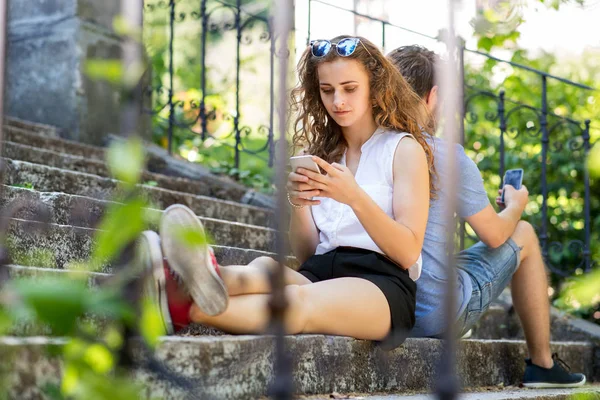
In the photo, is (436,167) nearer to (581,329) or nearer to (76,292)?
(581,329)

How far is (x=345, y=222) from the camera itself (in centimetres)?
259

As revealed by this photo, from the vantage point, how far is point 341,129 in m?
2.83

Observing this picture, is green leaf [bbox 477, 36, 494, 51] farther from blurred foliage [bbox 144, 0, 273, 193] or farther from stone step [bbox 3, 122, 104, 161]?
stone step [bbox 3, 122, 104, 161]

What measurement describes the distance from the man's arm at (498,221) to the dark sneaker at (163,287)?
4.38 feet

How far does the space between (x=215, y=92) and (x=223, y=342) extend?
738 centimetres

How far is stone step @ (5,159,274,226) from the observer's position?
10.8 ft

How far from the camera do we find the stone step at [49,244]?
234cm

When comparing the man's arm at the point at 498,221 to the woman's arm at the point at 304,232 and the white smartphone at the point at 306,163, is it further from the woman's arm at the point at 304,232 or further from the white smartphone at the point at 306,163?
the white smartphone at the point at 306,163

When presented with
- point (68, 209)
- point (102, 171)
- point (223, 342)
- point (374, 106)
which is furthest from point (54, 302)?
point (102, 171)

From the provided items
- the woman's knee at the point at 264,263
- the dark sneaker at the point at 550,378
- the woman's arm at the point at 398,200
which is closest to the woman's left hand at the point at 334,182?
the woman's arm at the point at 398,200

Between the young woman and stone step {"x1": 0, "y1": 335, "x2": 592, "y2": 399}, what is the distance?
0.23 feet

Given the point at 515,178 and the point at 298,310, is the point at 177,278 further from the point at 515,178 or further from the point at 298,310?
the point at 515,178

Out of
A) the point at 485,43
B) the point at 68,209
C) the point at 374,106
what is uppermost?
the point at 485,43

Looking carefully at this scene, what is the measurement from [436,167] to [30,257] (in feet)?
4.55
